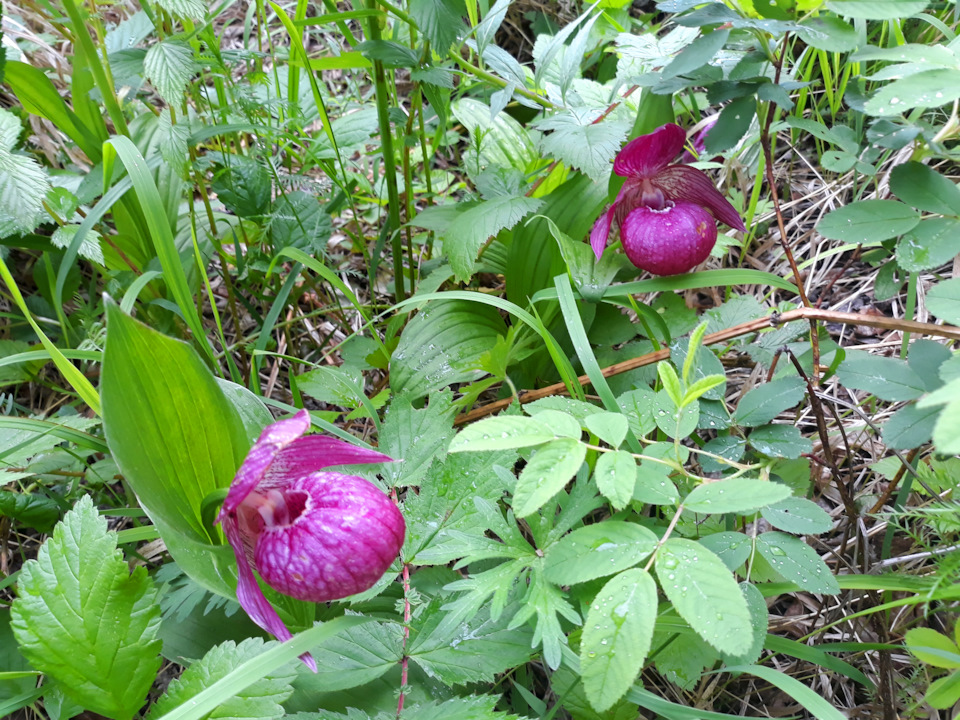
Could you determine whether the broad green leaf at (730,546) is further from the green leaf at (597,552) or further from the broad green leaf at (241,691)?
the broad green leaf at (241,691)

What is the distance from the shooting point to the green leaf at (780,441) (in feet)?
2.96

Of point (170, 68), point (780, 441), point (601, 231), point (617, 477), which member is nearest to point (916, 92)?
point (780, 441)

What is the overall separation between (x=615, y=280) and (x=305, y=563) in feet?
3.38

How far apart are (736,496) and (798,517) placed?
0.64 ft

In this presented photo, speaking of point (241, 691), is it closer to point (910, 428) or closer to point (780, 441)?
point (780, 441)

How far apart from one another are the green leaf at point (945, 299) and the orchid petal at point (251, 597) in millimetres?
917

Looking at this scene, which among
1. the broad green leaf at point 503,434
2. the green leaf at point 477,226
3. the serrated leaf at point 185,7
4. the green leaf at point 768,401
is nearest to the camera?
the broad green leaf at point 503,434

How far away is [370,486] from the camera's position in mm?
850

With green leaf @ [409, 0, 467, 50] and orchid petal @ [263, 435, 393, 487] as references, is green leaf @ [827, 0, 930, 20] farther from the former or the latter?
orchid petal @ [263, 435, 393, 487]

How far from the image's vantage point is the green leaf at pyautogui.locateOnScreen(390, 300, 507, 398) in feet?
4.58

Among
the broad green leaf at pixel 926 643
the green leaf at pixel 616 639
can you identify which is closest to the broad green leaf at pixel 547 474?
the green leaf at pixel 616 639

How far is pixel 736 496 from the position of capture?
2.32 feet

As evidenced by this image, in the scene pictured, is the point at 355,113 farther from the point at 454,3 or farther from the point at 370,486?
the point at 370,486

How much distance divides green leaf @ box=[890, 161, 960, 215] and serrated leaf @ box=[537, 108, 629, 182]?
507mm
